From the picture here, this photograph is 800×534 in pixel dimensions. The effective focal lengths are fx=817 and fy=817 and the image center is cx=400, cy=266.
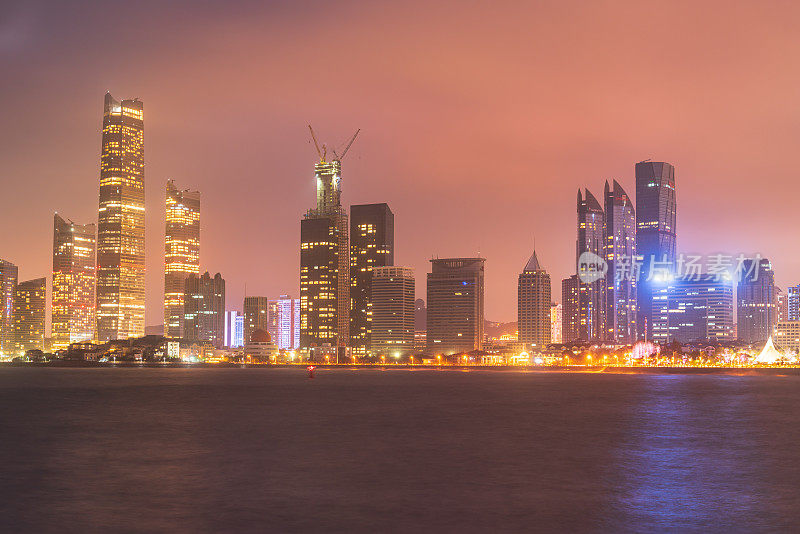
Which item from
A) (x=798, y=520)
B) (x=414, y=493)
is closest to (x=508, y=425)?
(x=414, y=493)

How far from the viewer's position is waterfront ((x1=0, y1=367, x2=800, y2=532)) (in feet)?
114

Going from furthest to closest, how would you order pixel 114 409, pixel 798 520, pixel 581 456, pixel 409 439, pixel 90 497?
1. pixel 114 409
2. pixel 409 439
3. pixel 581 456
4. pixel 90 497
5. pixel 798 520

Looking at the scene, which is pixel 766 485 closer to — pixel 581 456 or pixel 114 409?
pixel 581 456

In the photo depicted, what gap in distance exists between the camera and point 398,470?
49906 mm

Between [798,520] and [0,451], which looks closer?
[798,520]

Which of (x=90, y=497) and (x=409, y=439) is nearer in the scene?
(x=90, y=497)

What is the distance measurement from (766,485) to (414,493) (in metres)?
20.1

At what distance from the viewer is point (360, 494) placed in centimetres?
4084

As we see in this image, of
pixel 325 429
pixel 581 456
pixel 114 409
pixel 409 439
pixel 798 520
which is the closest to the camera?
pixel 798 520

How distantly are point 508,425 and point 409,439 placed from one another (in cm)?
1572

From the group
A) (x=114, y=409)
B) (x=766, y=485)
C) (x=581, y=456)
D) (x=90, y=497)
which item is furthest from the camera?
(x=114, y=409)

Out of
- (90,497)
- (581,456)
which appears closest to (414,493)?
(90,497)

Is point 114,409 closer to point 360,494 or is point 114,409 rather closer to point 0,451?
point 0,451

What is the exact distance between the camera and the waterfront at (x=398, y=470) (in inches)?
1373
